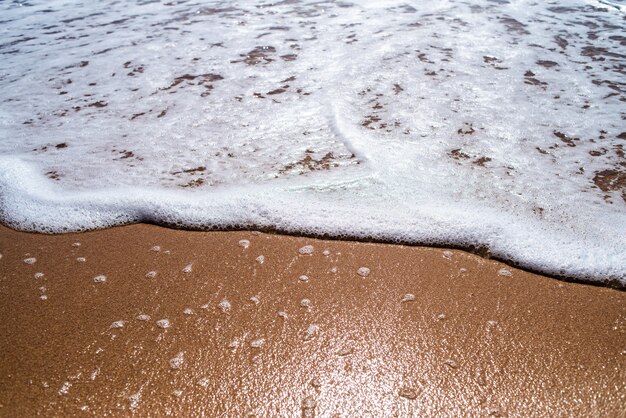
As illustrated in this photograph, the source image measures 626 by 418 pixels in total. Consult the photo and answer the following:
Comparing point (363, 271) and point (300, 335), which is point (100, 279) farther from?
point (363, 271)

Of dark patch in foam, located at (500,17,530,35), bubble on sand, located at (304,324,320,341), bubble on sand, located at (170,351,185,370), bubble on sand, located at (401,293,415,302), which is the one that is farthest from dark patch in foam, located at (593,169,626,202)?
dark patch in foam, located at (500,17,530,35)

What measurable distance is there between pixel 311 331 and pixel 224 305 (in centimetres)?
40

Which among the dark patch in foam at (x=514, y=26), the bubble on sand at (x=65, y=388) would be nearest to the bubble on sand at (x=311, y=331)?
Answer: the bubble on sand at (x=65, y=388)

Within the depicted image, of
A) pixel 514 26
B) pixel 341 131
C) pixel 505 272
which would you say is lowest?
pixel 505 272

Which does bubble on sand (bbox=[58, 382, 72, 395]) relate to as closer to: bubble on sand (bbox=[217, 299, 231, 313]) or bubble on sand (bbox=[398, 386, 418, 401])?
bubble on sand (bbox=[217, 299, 231, 313])

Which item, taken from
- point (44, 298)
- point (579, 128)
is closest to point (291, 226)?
point (44, 298)

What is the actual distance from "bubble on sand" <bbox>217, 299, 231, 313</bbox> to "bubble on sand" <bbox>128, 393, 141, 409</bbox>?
1.47 ft

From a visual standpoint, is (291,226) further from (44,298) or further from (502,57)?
(502,57)

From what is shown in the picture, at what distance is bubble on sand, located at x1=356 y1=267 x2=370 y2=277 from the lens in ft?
6.27

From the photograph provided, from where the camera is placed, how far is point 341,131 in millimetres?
3086

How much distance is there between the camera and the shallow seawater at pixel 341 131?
7.45 feet

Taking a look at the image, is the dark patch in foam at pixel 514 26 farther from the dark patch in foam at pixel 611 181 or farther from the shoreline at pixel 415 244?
the shoreline at pixel 415 244

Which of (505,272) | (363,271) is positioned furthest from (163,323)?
(505,272)

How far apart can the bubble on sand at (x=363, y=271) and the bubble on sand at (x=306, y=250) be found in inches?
10.6
